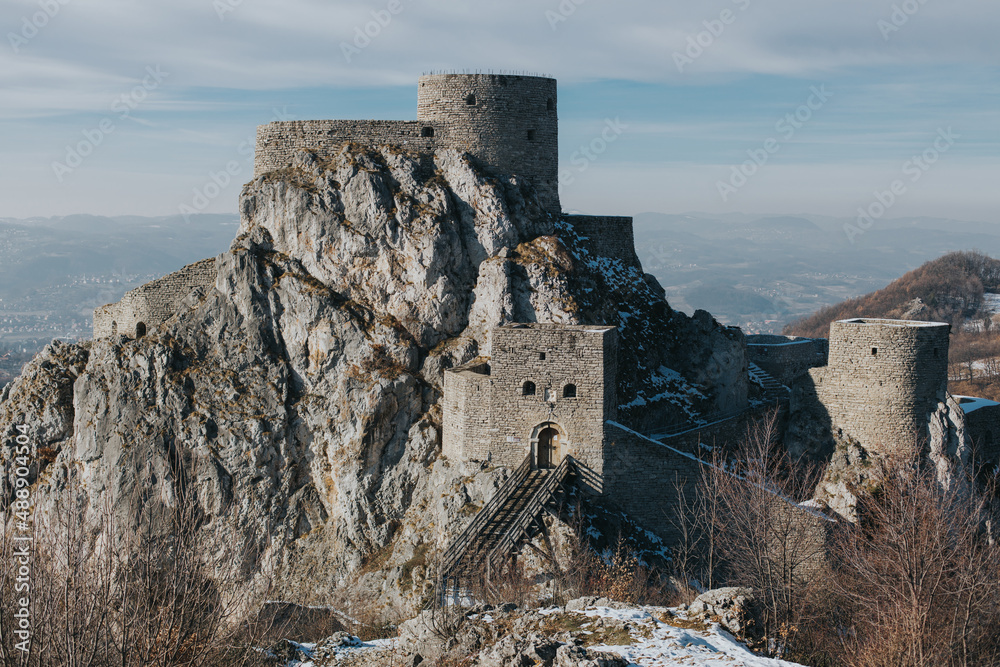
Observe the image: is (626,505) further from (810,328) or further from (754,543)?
(810,328)

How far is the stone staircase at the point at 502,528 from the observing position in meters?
30.7

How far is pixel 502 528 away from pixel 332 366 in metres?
13.2

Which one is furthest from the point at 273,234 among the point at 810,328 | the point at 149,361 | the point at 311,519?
the point at 810,328

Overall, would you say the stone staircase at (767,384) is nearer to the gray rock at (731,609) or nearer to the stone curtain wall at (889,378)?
the stone curtain wall at (889,378)

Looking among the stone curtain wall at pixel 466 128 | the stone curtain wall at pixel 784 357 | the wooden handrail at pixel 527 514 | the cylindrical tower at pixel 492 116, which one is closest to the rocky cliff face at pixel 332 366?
the stone curtain wall at pixel 466 128

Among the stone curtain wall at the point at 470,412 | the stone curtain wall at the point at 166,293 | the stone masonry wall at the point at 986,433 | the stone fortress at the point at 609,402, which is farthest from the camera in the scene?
the stone curtain wall at the point at 166,293

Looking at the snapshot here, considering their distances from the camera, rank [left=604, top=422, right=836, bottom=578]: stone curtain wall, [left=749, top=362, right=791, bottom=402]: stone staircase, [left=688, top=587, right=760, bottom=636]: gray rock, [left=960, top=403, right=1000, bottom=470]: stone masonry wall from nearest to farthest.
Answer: [left=688, top=587, right=760, bottom=636]: gray rock
[left=604, top=422, right=836, bottom=578]: stone curtain wall
[left=960, top=403, right=1000, bottom=470]: stone masonry wall
[left=749, top=362, right=791, bottom=402]: stone staircase

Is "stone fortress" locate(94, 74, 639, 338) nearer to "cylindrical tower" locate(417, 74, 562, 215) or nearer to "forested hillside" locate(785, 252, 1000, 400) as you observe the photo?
"cylindrical tower" locate(417, 74, 562, 215)

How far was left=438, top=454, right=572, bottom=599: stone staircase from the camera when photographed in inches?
1210

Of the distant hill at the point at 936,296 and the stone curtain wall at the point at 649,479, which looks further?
the distant hill at the point at 936,296

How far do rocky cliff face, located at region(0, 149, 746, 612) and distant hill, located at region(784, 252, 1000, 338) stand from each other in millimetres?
74259

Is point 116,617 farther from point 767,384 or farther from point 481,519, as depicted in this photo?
point 767,384

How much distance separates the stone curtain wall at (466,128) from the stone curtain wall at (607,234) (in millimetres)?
2265

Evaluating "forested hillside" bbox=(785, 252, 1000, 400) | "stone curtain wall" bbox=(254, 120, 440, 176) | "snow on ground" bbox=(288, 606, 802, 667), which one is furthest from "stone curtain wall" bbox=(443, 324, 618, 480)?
"forested hillside" bbox=(785, 252, 1000, 400)
